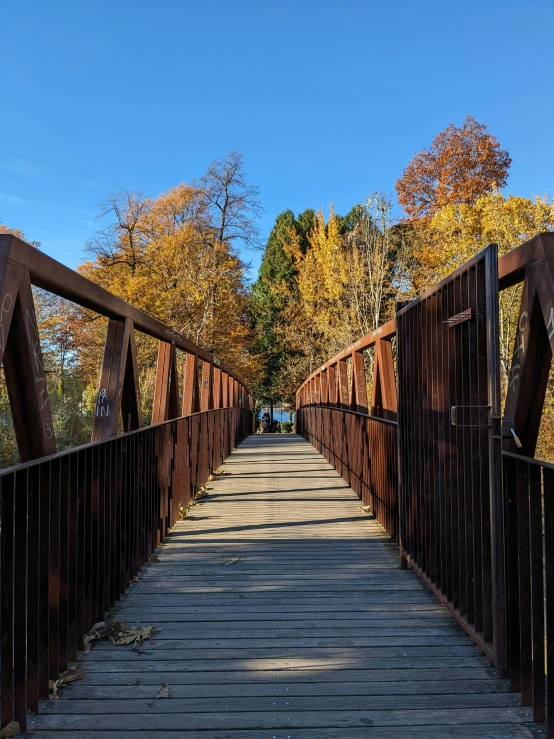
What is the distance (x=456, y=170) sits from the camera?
33.7 m

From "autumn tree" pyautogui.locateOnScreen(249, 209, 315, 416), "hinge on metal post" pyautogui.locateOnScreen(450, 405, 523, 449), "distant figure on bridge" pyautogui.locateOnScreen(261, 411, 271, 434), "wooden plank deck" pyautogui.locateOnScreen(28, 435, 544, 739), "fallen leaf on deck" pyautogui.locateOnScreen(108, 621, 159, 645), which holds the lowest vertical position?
"distant figure on bridge" pyautogui.locateOnScreen(261, 411, 271, 434)

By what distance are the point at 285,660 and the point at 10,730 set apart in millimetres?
1172

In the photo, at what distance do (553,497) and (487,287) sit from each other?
3.49 feet

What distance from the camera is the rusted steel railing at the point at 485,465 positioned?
86.4 inches

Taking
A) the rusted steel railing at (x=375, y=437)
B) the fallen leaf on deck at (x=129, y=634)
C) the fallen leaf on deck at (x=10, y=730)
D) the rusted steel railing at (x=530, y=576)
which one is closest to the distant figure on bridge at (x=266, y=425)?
the rusted steel railing at (x=375, y=437)

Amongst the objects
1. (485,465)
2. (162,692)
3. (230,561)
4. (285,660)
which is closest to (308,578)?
(230,561)

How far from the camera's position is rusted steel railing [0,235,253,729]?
2139 mm

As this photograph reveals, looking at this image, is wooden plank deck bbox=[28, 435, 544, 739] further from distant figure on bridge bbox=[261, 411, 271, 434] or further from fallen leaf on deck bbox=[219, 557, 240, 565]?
distant figure on bridge bbox=[261, 411, 271, 434]

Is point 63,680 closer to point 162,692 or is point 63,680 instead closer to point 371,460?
point 162,692

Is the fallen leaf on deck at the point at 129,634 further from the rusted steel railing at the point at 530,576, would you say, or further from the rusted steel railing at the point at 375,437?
the rusted steel railing at the point at 375,437

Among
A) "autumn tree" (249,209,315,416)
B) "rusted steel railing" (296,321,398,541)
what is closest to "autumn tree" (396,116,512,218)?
"autumn tree" (249,209,315,416)

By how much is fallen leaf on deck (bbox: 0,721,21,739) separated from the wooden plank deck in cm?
6

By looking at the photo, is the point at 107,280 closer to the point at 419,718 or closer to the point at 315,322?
the point at 315,322

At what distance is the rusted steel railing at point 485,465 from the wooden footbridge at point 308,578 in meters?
0.01
